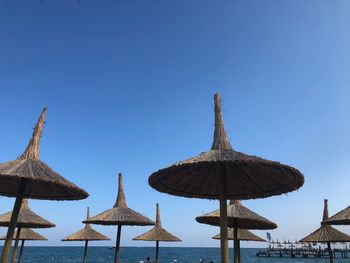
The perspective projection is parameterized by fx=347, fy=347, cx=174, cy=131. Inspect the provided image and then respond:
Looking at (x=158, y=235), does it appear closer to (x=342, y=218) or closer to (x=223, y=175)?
(x=342, y=218)

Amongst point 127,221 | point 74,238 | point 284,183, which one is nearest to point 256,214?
point 127,221

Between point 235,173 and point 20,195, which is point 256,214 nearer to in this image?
point 235,173

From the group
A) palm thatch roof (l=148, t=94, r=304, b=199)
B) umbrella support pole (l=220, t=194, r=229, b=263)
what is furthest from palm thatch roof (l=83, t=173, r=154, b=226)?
umbrella support pole (l=220, t=194, r=229, b=263)

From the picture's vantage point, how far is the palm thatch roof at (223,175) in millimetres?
5484

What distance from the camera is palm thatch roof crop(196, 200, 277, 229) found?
10789 millimetres

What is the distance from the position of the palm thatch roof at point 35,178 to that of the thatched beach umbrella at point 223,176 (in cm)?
186

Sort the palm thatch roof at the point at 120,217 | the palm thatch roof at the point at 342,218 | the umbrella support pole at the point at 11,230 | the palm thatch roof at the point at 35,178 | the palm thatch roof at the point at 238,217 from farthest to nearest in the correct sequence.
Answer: the palm thatch roof at the point at 120,217
the palm thatch roof at the point at 238,217
the palm thatch roof at the point at 342,218
the umbrella support pole at the point at 11,230
the palm thatch roof at the point at 35,178

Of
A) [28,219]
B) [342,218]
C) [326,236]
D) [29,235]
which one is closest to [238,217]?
[342,218]

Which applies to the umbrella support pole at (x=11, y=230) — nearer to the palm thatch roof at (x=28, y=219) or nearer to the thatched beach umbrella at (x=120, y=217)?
the thatched beach umbrella at (x=120, y=217)

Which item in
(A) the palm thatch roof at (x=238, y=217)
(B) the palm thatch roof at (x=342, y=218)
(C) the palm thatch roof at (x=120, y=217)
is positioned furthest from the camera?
(C) the palm thatch roof at (x=120, y=217)

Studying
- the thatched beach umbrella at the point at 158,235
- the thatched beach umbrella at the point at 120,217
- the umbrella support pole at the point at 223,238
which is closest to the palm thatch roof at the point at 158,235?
the thatched beach umbrella at the point at 158,235

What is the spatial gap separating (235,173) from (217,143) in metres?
0.66

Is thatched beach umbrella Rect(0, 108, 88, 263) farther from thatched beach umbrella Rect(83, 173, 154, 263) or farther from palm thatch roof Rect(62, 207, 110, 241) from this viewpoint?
palm thatch roof Rect(62, 207, 110, 241)

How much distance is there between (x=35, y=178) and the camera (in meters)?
6.13
